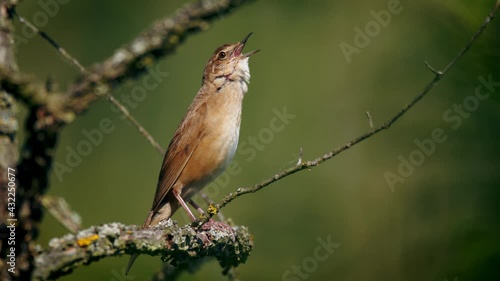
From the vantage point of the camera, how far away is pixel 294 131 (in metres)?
4.33

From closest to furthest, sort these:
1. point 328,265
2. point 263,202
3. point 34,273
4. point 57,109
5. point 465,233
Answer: point 57,109
point 34,273
point 465,233
point 328,265
point 263,202

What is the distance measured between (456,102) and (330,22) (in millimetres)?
2824

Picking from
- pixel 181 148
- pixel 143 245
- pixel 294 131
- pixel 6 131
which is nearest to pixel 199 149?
pixel 181 148

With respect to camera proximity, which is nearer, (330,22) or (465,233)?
(465,233)

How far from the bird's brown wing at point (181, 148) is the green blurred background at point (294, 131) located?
34 centimetres

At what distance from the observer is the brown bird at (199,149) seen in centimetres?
377

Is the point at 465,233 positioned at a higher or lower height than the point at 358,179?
lower

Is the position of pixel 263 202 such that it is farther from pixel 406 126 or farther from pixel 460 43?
pixel 460 43

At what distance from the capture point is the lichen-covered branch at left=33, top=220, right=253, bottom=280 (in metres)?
1.46

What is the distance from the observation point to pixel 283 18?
16.1ft

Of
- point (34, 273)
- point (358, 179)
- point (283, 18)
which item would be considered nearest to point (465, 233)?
point (34, 273)

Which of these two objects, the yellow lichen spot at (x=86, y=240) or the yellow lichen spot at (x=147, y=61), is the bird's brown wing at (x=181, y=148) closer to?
the yellow lichen spot at (x=86, y=240)

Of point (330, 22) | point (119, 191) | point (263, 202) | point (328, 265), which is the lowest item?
point (328, 265)

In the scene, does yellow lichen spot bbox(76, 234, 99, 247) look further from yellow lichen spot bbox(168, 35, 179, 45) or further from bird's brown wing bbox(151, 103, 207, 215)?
bird's brown wing bbox(151, 103, 207, 215)
